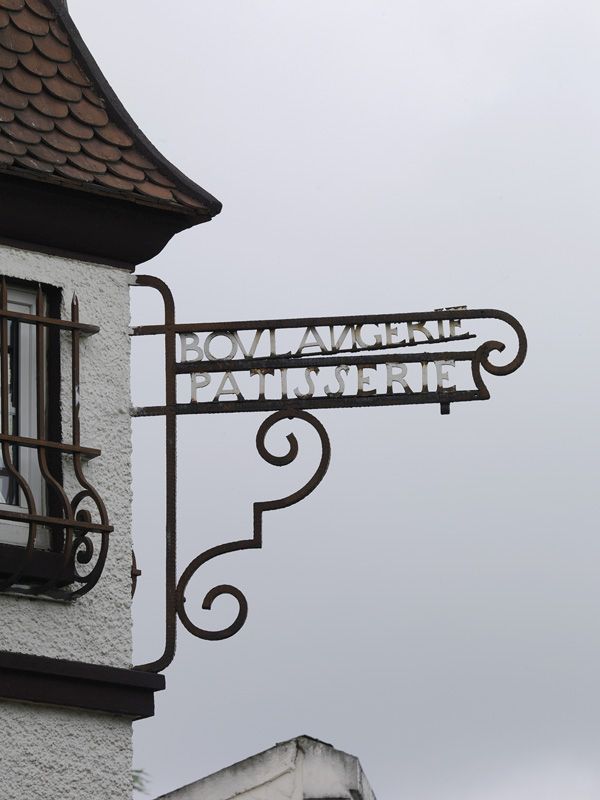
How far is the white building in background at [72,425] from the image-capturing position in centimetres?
1058

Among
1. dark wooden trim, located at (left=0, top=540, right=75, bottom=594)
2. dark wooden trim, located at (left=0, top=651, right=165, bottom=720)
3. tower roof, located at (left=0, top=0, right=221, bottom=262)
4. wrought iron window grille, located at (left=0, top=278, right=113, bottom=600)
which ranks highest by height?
tower roof, located at (left=0, top=0, right=221, bottom=262)

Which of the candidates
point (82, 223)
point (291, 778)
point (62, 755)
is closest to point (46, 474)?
point (62, 755)

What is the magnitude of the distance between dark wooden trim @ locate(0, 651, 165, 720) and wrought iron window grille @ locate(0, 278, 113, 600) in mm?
309

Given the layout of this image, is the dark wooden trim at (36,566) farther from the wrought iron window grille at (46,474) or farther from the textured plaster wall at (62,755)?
the textured plaster wall at (62,755)

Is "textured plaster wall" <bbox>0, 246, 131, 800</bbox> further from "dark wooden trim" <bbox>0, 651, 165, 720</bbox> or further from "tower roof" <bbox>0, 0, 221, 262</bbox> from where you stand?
"tower roof" <bbox>0, 0, 221, 262</bbox>

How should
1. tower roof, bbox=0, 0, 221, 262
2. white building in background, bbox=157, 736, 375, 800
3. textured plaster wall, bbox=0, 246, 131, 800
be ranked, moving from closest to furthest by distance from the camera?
1. textured plaster wall, bbox=0, 246, 131, 800
2. white building in background, bbox=157, 736, 375, 800
3. tower roof, bbox=0, 0, 221, 262

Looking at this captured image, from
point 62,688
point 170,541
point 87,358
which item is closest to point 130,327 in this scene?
point 87,358

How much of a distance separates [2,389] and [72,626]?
107 centimetres

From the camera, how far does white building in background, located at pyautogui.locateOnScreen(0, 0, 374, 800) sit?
1058 centimetres

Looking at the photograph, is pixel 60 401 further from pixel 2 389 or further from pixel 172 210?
pixel 172 210

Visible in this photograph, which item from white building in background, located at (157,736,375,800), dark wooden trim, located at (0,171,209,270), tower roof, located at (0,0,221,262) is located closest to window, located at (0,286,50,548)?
dark wooden trim, located at (0,171,209,270)

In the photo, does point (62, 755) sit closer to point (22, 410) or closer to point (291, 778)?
point (291, 778)

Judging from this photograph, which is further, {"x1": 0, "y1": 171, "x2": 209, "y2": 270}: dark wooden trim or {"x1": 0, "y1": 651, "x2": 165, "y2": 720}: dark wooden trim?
{"x1": 0, "y1": 171, "x2": 209, "y2": 270}: dark wooden trim

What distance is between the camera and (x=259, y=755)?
11203 mm
